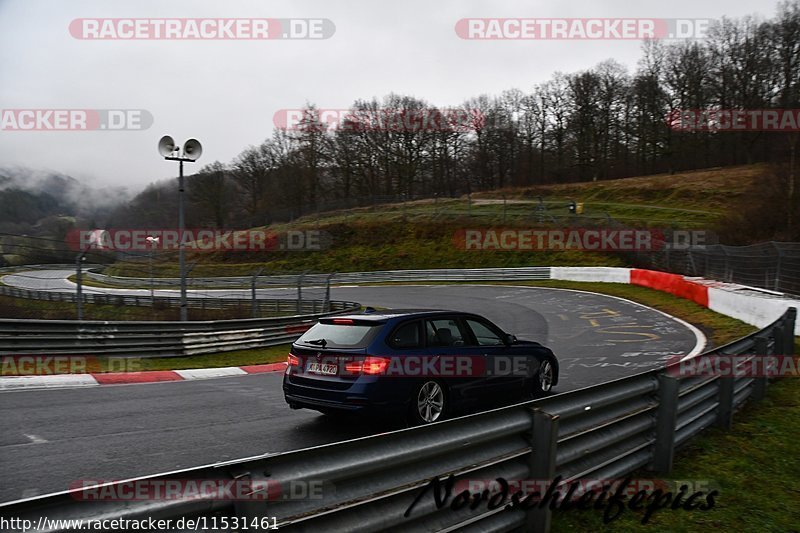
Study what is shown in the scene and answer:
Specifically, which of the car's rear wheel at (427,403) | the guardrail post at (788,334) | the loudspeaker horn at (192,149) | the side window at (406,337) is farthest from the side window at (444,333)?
the loudspeaker horn at (192,149)

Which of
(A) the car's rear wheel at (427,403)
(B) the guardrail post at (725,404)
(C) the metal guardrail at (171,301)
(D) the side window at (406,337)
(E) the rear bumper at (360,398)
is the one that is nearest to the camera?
(E) the rear bumper at (360,398)

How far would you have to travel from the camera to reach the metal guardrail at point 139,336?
37.7 feet

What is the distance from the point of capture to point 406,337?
269 inches

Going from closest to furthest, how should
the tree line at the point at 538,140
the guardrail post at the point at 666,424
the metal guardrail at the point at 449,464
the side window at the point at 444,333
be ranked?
the metal guardrail at the point at 449,464
the guardrail post at the point at 666,424
the side window at the point at 444,333
the tree line at the point at 538,140

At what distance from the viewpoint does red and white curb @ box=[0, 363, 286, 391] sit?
9750 millimetres

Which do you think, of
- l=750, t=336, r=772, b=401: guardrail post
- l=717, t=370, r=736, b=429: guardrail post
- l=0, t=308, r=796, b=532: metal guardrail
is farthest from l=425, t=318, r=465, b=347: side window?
l=750, t=336, r=772, b=401: guardrail post

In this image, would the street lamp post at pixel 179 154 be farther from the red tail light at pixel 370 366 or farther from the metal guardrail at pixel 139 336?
the red tail light at pixel 370 366

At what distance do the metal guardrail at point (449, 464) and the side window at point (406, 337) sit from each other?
254 cm

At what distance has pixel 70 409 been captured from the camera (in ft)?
26.0

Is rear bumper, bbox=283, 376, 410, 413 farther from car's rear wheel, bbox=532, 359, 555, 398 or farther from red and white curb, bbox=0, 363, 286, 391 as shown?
red and white curb, bbox=0, 363, 286, 391

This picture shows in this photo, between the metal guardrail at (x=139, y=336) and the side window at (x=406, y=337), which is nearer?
the side window at (x=406, y=337)

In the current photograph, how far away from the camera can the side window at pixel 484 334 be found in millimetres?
7676

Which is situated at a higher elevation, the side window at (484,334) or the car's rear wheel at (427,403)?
the side window at (484,334)

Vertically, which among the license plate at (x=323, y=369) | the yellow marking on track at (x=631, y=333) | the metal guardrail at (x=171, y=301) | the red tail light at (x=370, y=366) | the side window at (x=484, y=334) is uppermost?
the side window at (x=484, y=334)
